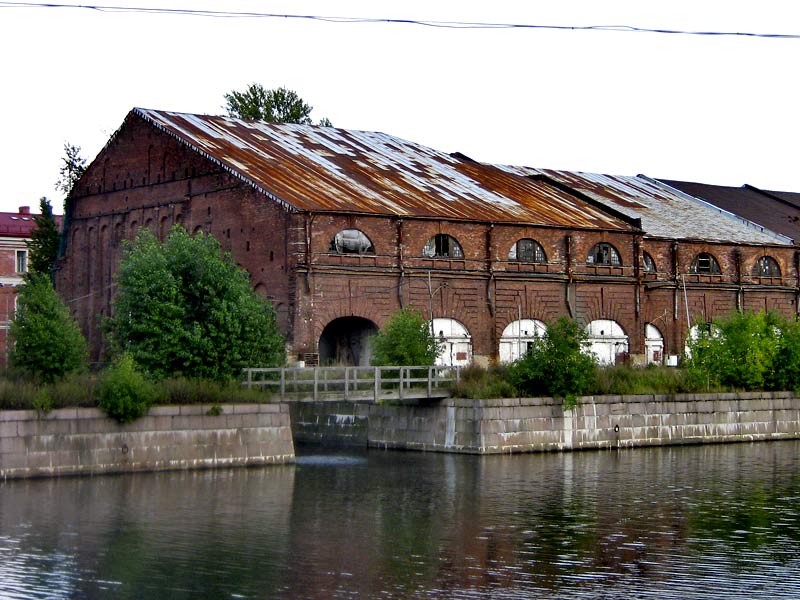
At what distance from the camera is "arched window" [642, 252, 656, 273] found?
5912cm

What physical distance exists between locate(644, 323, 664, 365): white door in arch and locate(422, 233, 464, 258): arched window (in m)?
10.7

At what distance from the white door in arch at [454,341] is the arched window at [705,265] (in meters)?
13.2

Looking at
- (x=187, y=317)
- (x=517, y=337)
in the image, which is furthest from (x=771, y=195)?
(x=187, y=317)

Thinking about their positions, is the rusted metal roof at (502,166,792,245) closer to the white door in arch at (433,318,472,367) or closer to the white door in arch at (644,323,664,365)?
the white door in arch at (644,323,664,365)

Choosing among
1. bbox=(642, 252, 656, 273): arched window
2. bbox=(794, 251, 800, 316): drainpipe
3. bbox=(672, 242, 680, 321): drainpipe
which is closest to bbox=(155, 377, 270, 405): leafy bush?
bbox=(642, 252, 656, 273): arched window

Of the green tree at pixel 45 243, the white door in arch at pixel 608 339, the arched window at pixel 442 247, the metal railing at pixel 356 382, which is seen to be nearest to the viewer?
the metal railing at pixel 356 382

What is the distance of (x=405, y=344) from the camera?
146ft


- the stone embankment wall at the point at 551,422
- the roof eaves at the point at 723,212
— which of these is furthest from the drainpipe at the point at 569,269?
the roof eaves at the point at 723,212

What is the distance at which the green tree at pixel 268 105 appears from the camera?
261ft

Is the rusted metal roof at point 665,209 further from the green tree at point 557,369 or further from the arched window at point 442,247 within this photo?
the green tree at point 557,369

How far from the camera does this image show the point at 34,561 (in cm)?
2344

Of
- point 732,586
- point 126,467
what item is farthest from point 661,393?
point 732,586

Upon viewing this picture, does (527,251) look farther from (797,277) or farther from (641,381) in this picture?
(797,277)

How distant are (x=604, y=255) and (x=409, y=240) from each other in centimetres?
998
